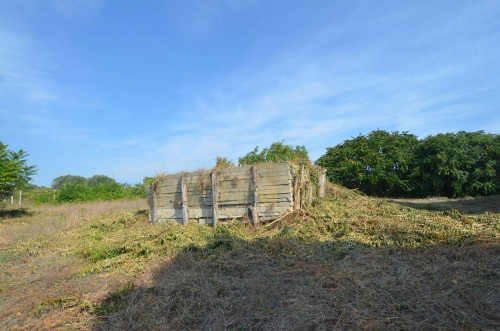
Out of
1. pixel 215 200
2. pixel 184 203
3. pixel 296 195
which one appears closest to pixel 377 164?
pixel 296 195

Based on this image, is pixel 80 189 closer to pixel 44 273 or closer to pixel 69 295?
pixel 44 273

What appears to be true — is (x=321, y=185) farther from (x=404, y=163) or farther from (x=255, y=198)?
(x=404, y=163)

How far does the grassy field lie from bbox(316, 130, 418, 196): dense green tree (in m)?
9.82

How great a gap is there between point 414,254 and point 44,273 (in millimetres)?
7278

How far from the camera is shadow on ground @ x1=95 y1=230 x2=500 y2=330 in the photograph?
11.8 feet

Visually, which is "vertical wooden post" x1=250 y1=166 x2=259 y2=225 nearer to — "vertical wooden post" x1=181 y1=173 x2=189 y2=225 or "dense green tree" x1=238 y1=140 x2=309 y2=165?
"vertical wooden post" x1=181 y1=173 x2=189 y2=225

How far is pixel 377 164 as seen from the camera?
685 inches

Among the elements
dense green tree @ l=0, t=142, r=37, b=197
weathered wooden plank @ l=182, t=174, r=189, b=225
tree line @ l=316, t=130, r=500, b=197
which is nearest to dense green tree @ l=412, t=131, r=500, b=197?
tree line @ l=316, t=130, r=500, b=197

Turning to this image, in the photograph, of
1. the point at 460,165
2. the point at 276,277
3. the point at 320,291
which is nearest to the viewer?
the point at 320,291

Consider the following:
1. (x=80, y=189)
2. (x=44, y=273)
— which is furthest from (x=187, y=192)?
(x=80, y=189)

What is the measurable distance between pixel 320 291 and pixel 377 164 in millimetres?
14803

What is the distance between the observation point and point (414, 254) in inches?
215

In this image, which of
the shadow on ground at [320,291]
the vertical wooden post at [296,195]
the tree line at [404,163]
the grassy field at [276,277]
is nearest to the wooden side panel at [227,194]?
the vertical wooden post at [296,195]

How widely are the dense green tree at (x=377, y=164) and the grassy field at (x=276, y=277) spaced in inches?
386
